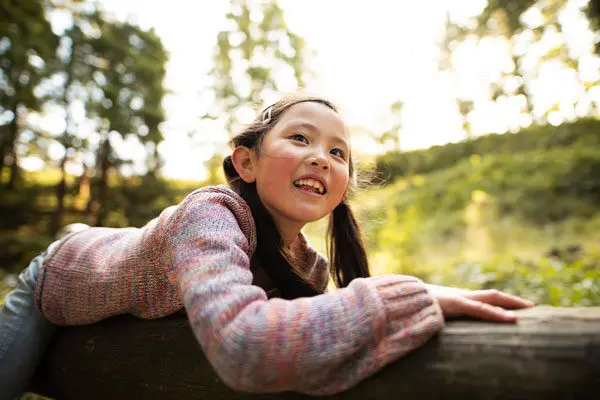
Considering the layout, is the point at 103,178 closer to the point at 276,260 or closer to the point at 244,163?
the point at 244,163

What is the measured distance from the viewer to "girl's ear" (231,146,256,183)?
1.72 m

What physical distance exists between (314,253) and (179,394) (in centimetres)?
87

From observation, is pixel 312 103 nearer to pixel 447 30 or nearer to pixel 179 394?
pixel 179 394

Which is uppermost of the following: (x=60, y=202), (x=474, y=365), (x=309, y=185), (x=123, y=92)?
(x=123, y=92)

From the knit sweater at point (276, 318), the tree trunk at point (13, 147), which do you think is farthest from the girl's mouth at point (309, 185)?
the tree trunk at point (13, 147)

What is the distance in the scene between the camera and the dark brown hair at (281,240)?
58.9 inches

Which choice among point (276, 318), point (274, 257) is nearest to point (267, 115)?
point (274, 257)

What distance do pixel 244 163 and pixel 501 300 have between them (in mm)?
1093

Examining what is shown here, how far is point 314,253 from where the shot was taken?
1.95 meters

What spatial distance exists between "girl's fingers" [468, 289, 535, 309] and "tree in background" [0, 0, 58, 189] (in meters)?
11.2

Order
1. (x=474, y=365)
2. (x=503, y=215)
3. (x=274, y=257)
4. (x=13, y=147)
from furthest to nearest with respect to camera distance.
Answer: (x=13, y=147)
(x=503, y=215)
(x=274, y=257)
(x=474, y=365)

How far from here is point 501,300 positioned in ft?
3.59

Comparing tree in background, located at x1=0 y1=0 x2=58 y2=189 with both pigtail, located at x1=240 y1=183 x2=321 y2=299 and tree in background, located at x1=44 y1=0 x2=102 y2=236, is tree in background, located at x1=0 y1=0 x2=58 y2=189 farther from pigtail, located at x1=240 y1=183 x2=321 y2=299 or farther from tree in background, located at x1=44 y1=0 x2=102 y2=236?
pigtail, located at x1=240 y1=183 x2=321 y2=299

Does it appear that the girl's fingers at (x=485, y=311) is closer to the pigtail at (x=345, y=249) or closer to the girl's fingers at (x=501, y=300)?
the girl's fingers at (x=501, y=300)
